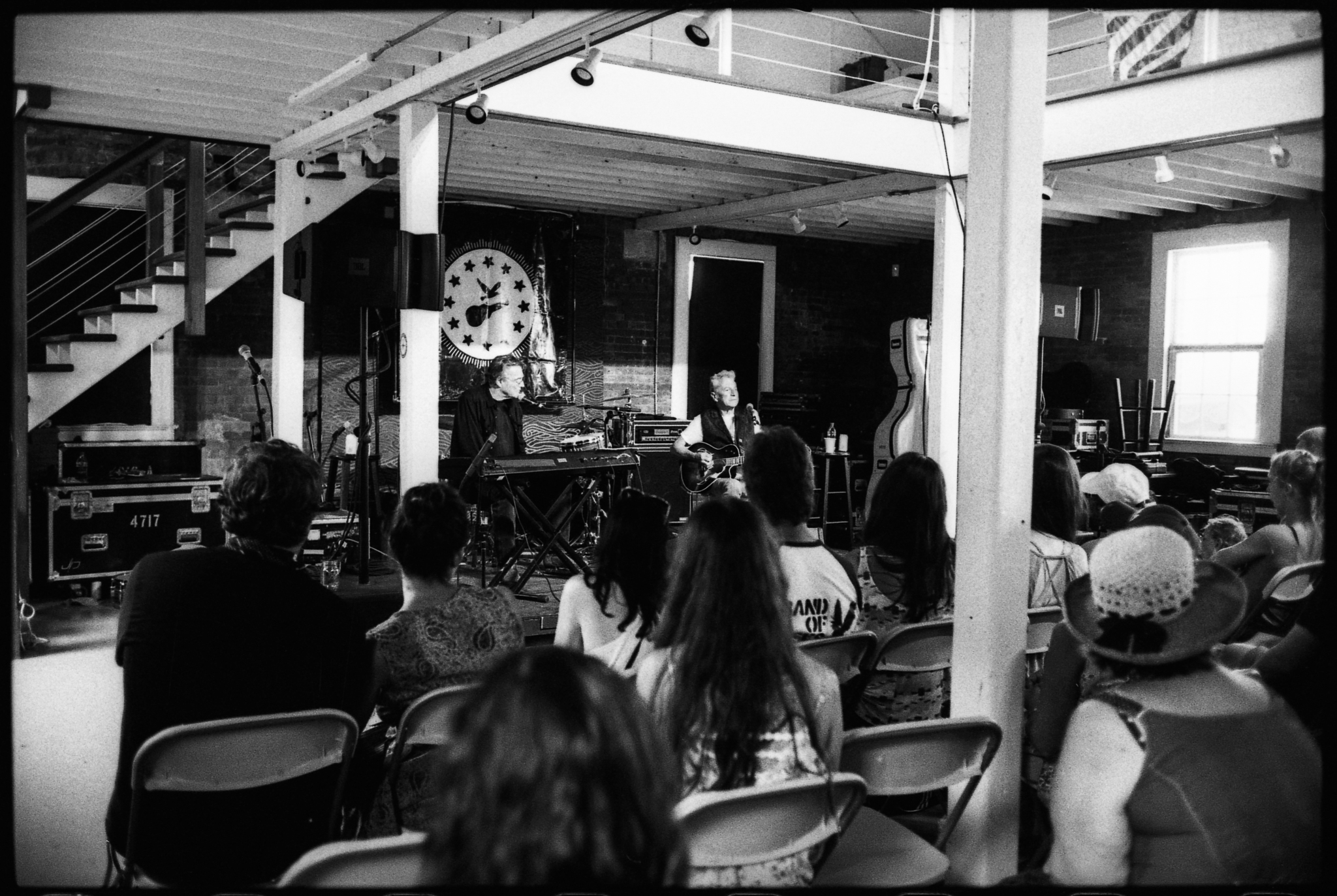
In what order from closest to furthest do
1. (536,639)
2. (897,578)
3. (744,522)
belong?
(744,522)
(897,578)
(536,639)

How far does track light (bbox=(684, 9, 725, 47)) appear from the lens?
430 centimetres

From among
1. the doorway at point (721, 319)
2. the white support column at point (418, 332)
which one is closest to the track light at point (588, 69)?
the white support column at point (418, 332)

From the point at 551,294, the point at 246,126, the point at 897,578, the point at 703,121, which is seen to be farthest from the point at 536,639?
the point at 551,294

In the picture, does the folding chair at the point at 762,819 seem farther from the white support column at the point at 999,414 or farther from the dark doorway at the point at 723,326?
the dark doorway at the point at 723,326

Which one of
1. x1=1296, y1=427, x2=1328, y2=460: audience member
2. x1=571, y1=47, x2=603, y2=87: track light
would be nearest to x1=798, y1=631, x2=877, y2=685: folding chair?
x1=1296, y1=427, x2=1328, y2=460: audience member

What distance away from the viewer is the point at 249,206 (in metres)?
8.07

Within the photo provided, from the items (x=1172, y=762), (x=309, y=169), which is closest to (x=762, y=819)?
(x=1172, y=762)

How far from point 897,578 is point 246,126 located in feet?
18.4

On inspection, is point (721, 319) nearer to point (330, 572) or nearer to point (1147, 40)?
point (330, 572)

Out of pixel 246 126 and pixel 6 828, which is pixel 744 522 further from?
pixel 246 126

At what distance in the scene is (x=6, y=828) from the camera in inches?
68.3

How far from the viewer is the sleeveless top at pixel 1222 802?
153cm

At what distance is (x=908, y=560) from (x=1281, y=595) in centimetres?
101

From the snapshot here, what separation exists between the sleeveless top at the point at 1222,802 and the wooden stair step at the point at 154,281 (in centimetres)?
742
